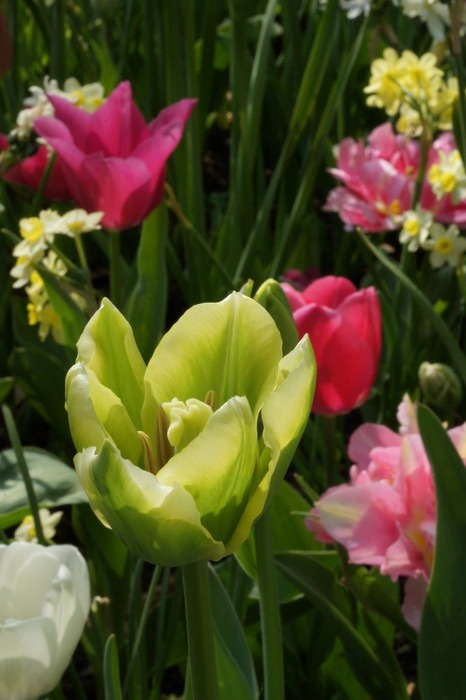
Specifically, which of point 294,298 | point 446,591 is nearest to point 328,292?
point 294,298

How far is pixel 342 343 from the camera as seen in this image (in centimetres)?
92

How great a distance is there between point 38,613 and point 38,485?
481mm

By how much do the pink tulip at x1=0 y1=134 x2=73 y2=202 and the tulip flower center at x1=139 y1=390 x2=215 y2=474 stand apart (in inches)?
34.5

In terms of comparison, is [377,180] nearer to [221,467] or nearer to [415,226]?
[415,226]

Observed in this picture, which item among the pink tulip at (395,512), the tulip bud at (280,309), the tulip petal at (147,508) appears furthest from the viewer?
the pink tulip at (395,512)

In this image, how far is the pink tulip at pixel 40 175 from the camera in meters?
1.27

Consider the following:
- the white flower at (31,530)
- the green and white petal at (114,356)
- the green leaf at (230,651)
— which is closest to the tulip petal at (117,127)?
the white flower at (31,530)

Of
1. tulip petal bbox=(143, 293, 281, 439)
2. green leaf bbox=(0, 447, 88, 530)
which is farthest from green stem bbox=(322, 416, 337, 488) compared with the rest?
tulip petal bbox=(143, 293, 281, 439)

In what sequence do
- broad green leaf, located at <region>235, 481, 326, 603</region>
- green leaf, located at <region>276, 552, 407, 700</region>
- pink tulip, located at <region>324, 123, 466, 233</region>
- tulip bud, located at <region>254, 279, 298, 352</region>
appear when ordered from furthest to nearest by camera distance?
pink tulip, located at <region>324, 123, 466, 233</region>
broad green leaf, located at <region>235, 481, 326, 603</region>
green leaf, located at <region>276, 552, 407, 700</region>
tulip bud, located at <region>254, 279, 298, 352</region>

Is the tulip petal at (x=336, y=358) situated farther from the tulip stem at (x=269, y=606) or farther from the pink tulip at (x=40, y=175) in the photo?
the pink tulip at (x=40, y=175)

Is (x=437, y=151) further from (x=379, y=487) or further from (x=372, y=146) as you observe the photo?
(x=379, y=487)

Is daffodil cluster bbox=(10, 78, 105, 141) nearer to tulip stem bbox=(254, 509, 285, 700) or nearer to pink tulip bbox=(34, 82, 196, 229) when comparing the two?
pink tulip bbox=(34, 82, 196, 229)

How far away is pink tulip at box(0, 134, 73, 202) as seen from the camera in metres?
1.27

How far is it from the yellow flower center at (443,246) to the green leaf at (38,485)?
41cm
